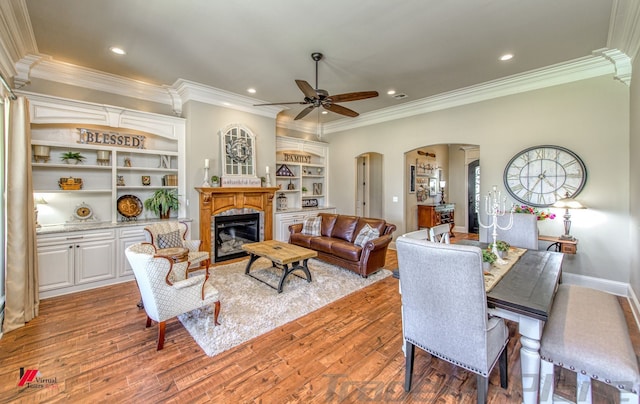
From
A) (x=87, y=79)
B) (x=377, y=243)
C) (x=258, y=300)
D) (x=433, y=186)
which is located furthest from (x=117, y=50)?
(x=433, y=186)

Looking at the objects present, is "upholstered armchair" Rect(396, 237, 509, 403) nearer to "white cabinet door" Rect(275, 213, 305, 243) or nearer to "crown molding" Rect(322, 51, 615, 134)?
"crown molding" Rect(322, 51, 615, 134)

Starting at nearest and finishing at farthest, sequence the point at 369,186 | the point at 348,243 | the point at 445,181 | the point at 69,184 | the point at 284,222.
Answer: the point at 69,184 < the point at 348,243 < the point at 284,222 < the point at 369,186 < the point at 445,181

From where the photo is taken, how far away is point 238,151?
17.7 feet

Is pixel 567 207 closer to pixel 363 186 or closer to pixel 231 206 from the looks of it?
pixel 363 186

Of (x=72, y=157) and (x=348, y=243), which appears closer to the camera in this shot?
(x=72, y=157)

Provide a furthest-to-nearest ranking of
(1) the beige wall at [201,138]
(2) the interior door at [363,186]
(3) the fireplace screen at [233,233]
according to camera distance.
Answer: (2) the interior door at [363,186]
(3) the fireplace screen at [233,233]
(1) the beige wall at [201,138]

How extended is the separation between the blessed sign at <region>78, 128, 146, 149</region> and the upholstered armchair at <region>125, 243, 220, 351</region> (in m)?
2.88

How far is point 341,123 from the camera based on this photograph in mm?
7066

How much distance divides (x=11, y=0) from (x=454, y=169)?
1018cm

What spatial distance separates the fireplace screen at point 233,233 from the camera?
16.9ft

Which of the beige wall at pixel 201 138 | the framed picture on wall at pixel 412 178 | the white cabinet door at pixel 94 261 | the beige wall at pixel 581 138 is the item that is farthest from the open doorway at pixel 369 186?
the white cabinet door at pixel 94 261

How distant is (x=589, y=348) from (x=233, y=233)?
5184 mm

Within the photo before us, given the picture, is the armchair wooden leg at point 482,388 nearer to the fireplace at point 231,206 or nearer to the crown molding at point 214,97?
the fireplace at point 231,206

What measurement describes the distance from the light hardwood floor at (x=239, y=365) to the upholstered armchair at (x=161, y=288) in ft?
1.06
